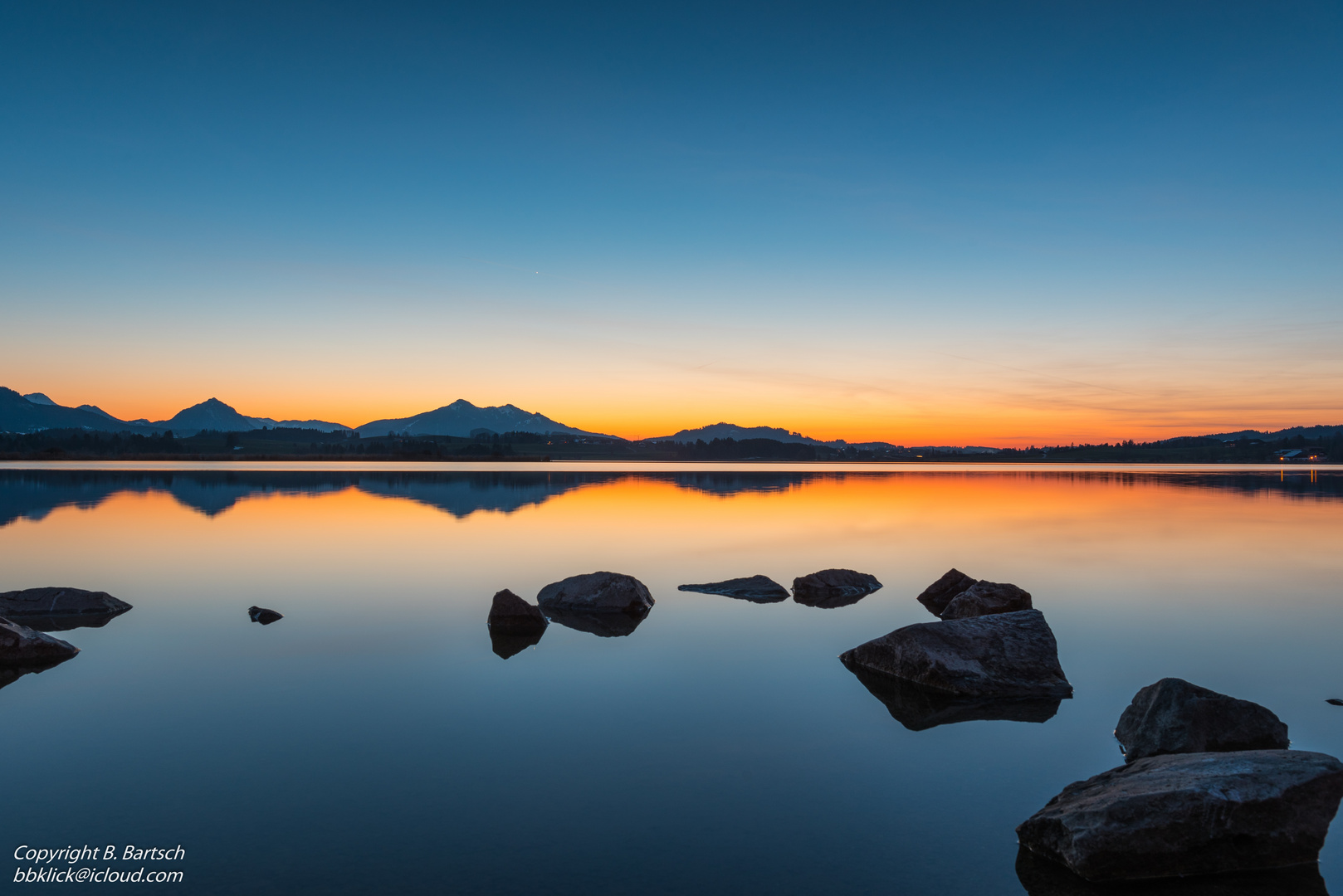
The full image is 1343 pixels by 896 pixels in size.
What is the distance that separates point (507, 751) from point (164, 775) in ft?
8.63

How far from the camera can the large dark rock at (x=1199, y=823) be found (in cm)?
468

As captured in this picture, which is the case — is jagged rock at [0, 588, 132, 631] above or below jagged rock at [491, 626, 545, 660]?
above

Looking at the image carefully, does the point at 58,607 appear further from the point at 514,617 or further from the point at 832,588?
the point at 832,588

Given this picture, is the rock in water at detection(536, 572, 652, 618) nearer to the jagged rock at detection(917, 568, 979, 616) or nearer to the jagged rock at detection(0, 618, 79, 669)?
the jagged rock at detection(917, 568, 979, 616)

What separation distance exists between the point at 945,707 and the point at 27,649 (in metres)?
10.6

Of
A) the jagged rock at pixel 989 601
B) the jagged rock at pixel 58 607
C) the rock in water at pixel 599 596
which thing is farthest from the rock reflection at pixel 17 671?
the jagged rock at pixel 989 601

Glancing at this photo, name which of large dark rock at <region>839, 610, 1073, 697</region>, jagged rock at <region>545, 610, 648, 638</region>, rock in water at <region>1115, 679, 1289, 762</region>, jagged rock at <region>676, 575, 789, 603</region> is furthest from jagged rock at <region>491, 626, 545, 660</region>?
rock in water at <region>1115, 679, 1289, 762</region>

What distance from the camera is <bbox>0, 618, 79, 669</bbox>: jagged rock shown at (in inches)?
352

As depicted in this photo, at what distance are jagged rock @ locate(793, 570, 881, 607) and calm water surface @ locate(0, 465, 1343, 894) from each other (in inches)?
20.6

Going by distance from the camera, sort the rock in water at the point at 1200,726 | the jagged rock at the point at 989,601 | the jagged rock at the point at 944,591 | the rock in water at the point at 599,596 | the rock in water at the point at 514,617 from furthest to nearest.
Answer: the jagged rock at the point at 944,591 < the rock in water at the point at 599,596 < the jagged rock at the point at 989,601 < the rock in water at the point at 514,617 < the rock in water at the point at 1200,726

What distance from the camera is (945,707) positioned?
798cm

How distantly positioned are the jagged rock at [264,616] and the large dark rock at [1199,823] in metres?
10.6

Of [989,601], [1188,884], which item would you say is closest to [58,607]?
[989,601]

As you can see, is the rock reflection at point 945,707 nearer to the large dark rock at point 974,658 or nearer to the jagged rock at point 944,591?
the large dark rock at point 974,658
